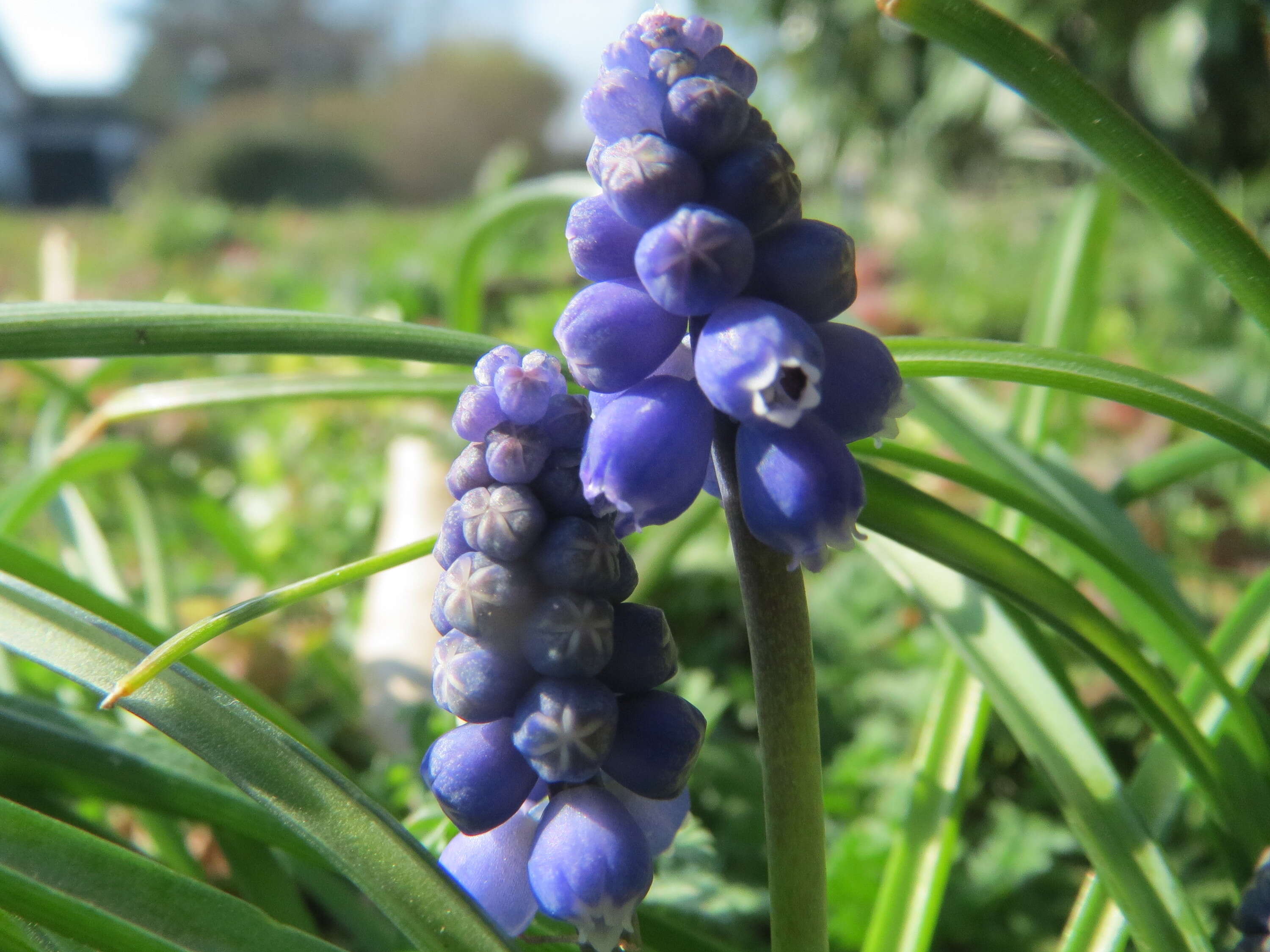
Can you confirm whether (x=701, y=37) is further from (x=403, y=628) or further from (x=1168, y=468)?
(x=403, y=628)

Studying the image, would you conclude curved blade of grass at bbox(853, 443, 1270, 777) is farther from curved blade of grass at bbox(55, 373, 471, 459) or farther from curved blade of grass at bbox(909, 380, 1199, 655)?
curved blade of grass at bbox(55, 373, 471, 459)

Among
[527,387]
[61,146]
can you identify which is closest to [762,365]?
[527,387]

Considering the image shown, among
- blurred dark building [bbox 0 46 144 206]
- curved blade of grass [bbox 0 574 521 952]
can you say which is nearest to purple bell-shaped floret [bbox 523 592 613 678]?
curved blade of grass [bbox 0 574 521 952]

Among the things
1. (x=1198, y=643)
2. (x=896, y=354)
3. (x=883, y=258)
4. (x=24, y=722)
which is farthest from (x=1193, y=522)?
(x=883, y=258)

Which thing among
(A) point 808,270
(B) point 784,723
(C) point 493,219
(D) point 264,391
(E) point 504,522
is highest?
(C) point 493,219

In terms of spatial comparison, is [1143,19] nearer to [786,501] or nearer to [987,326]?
[987,326]

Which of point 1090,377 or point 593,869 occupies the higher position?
point 1090,377

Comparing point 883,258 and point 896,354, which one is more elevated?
point 883,258

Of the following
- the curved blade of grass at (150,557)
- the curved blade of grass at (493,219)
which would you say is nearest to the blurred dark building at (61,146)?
the curved blade of grass at (150,557)
